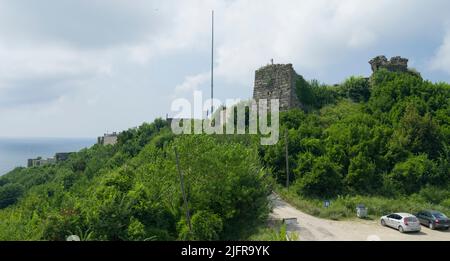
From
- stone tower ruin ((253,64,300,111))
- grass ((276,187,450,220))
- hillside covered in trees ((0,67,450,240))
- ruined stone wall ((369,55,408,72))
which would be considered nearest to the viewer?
hillside covered in trees ((0,67,450,240))

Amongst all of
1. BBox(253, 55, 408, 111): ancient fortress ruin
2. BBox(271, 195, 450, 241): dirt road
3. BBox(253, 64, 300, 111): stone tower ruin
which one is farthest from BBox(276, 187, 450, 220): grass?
BBox(253, 55, 408, 111): ancient fortress ruin

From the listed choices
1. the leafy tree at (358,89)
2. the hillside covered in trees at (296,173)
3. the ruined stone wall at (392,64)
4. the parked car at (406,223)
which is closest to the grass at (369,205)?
the hillside covered in trees at (296,173)

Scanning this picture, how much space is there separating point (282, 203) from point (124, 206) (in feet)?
33.6

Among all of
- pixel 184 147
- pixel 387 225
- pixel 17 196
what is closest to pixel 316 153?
pixel 387 225

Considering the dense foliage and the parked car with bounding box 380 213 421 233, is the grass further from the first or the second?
the dense foliage

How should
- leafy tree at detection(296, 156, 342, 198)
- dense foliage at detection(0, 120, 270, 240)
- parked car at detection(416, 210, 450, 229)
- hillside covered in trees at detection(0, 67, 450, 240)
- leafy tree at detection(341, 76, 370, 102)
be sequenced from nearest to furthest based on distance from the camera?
dense foliage at detection(0, 120, 270, 240)
hillside covered in trees at detection(0, 67, 450, 240)
parked car at detection(416, 210, 450, 229)
leafy tree at detection(296, 156, 342, 198)
leafy tree at detection(341, 76, 370, 102)

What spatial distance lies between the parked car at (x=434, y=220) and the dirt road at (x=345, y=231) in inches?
10.6

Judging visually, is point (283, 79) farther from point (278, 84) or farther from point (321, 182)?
point (321, 182)

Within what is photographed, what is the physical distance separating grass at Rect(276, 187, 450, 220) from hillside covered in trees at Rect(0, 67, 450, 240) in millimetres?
82

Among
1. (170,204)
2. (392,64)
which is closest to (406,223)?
(170,204)

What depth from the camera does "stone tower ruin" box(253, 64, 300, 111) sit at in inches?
1390

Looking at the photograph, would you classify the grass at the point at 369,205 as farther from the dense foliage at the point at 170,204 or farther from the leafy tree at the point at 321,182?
the dense foliage at the point at 170,204

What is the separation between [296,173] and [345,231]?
25.1 feet

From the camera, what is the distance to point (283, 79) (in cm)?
3584
